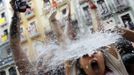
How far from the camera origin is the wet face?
2.66 m

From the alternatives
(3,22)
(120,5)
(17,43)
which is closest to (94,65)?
(17,43)

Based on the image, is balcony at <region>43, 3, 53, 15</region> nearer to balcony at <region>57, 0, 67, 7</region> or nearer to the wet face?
balcony at <region>57, 0, 67, 7</region>

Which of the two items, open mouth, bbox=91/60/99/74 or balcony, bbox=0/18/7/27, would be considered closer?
open mouth, bbox=91/60/99/74

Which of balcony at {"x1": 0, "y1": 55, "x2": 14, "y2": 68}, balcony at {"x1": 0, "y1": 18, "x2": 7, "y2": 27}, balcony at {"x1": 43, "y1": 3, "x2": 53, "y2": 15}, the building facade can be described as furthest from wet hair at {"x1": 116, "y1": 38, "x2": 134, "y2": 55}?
balcony at {"x1": 0, "y1": 18, "x2": 7, "y2": 27}

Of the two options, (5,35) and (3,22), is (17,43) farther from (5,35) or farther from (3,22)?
(3,22)

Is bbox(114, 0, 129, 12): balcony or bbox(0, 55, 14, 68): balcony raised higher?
bbox(114, 0, 129, 12): balcony

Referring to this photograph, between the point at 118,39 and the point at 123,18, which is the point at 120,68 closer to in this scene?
the point at 118,39

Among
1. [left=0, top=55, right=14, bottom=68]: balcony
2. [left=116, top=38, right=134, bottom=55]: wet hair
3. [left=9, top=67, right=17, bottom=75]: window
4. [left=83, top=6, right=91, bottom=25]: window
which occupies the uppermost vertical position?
[left=116, top=38, right=134, bottom=55]: wet hair

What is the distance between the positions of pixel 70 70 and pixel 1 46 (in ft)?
77.2

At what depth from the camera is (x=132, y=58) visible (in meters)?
2.85

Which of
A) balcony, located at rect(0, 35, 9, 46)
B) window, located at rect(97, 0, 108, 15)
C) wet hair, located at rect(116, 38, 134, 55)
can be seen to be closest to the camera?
wet hair, located at rect(116, 38, 134, 55)

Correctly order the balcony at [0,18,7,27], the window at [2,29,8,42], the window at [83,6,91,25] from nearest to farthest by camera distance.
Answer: the window at [83,6,91,25] < the window at [2,29,8,42] < the balcony at [0,18,7,27]

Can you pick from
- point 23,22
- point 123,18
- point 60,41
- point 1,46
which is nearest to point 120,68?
point 60,41

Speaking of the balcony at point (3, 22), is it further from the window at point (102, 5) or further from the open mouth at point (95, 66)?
the open mouth at point (95, 66)
